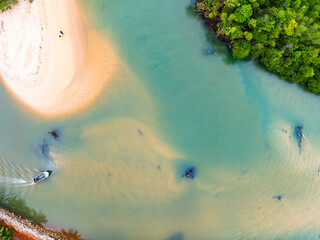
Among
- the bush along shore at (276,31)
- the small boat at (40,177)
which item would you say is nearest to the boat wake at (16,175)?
the small boat at (40,177)

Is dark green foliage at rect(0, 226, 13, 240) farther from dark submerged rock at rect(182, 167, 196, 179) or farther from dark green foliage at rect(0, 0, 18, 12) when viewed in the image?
dark green foliage at rect(0, 0, 18, 12)

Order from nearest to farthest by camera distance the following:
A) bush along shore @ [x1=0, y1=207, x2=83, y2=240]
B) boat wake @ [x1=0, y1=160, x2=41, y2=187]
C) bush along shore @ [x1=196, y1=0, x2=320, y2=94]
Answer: bush along shore @ [x1=196, y1=0, x2=320, y2=94]
bush along shore @ [x1=0, y1=207, x2=83, y2=240]
boat wake @ [x1=0, y1=160, x2=41, y2=187]

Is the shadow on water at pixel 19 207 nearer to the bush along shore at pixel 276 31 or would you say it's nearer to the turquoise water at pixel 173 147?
the turquoise water at pixel 173 147

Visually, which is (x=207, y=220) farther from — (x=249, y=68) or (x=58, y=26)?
(x=58, y=26)

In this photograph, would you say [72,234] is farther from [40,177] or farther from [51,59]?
[51,59]

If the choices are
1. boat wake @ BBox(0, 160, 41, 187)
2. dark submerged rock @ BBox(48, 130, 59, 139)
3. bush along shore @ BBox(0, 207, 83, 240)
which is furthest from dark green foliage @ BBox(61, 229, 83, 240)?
dark submerged rock @ BBox(48, 130, 59, 139)
